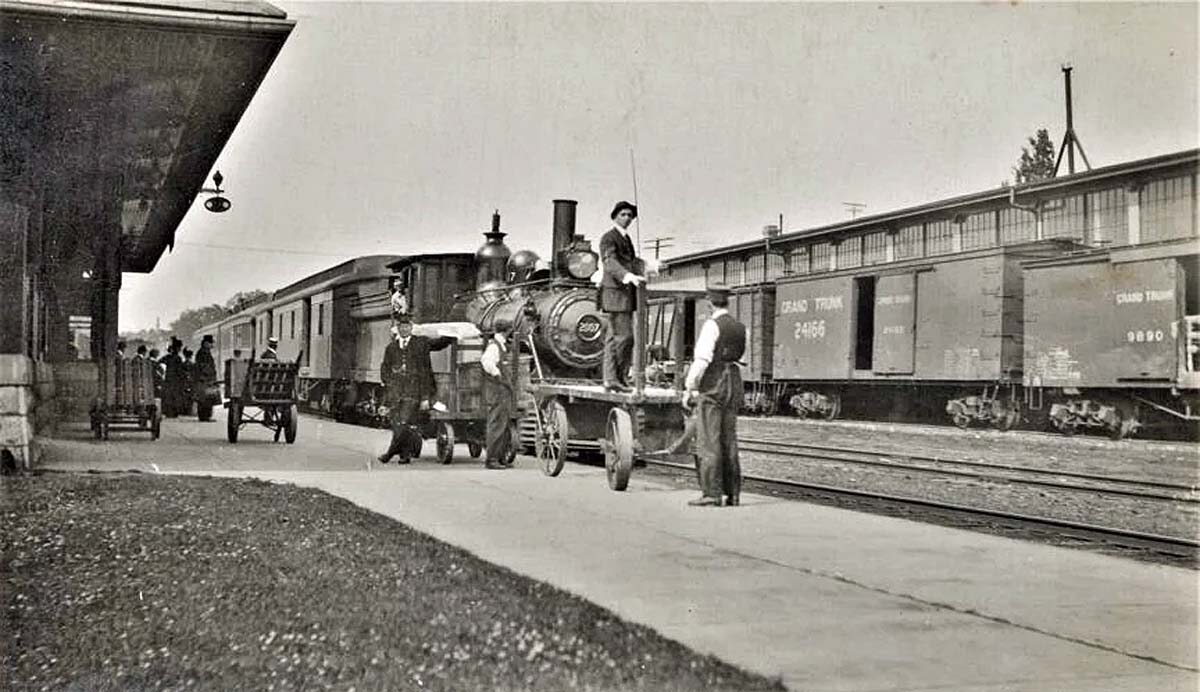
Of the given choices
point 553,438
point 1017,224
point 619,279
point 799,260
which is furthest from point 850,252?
point 619,279

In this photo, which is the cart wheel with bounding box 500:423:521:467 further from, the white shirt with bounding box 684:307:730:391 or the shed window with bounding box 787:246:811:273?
the shed window with bounding box 787:246:811:273

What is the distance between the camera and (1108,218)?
2411 centimetres

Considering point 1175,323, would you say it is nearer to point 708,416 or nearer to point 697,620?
point 708,416

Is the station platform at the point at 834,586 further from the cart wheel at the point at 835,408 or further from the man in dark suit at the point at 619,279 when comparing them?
the cart wheel at the point at 835,408

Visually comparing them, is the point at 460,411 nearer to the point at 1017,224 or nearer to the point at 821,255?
the point at 1017,224

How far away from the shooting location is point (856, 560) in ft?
20.9

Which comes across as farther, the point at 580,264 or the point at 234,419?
the point at 234,419

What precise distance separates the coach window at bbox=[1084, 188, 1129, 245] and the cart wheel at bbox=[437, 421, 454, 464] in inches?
650

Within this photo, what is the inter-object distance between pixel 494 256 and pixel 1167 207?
13963 millimetres

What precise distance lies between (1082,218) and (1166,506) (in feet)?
55.5

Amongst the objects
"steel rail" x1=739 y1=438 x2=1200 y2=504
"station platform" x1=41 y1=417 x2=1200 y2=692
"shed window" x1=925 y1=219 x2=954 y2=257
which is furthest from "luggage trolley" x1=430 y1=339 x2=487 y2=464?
"shed window" x1=925 y1=219 x2=954 y2=257

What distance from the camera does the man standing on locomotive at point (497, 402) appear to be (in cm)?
1195

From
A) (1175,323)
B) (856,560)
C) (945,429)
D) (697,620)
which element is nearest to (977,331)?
(945,429)

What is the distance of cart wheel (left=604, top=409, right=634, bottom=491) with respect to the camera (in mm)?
9778
